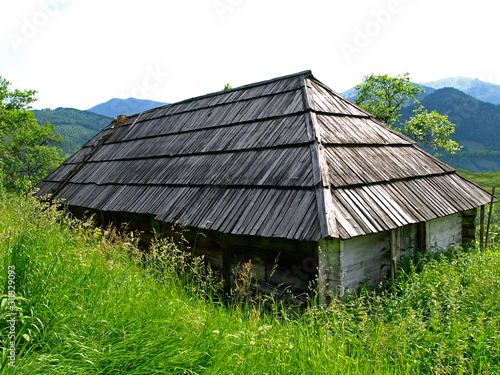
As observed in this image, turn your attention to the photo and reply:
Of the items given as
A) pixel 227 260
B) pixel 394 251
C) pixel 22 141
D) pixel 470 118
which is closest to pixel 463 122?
pixel 470 118

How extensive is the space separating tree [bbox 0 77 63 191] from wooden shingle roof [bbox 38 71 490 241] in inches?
597

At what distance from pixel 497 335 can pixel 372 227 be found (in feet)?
5.60

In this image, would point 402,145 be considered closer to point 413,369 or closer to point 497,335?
point 497,335

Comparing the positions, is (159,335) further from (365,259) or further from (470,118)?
(470,118)

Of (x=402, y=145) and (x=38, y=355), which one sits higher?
(x=402, y=145)

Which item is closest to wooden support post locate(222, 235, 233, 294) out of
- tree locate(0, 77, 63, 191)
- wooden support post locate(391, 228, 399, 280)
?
wooden support post locate(391, 228, 399, 280)

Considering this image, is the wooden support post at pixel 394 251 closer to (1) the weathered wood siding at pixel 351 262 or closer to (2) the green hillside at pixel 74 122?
(1) the weathered wood siding at pixel 351 262

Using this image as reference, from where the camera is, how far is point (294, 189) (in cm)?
513

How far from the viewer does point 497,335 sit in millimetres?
3279

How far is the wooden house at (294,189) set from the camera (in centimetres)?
469

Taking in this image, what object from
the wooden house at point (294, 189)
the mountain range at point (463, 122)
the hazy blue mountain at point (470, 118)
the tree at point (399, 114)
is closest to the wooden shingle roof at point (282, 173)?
the wooden house at point (294, 189)

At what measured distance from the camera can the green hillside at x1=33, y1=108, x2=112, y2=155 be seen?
108m

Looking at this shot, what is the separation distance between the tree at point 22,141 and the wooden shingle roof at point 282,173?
15167mm

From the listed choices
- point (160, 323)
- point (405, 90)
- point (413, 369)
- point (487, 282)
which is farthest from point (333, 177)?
point (405, 90)
